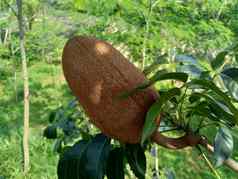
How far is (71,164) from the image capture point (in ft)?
1.86

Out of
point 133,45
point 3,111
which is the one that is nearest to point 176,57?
point 133,45

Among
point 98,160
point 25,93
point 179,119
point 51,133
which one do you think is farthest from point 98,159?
point 25,93

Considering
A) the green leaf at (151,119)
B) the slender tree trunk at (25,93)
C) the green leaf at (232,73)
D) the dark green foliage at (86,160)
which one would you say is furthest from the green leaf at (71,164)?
the slender tree trunk at (25,93)

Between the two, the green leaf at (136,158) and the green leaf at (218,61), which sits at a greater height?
the green leaf at (218,61)

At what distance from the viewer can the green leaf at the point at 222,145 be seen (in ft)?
1.71

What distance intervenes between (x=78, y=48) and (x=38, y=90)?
225 inches

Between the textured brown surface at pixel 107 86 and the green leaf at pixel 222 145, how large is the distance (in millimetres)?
Answer: 109

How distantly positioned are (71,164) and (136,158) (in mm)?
98

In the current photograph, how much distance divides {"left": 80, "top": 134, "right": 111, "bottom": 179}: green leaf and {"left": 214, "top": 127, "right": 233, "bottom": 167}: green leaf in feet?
0.52

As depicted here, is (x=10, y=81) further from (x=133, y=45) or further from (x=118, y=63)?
(x=118, y=63)

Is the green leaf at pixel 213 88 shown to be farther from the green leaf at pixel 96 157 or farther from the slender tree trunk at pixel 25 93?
the slender tree trunk at pixel 25 93

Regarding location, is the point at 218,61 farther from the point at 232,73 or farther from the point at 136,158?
the point at 136,158

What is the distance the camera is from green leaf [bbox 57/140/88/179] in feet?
1.84

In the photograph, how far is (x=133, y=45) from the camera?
3283 millimetres
